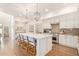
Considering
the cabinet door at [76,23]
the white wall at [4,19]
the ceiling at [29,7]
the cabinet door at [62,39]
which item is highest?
the ceiling at [29,7]

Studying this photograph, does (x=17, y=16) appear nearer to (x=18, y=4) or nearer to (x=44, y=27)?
(x=18, y=4)

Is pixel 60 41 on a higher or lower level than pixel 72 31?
lower

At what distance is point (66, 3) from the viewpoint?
8.04 feet

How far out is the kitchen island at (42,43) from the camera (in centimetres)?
244

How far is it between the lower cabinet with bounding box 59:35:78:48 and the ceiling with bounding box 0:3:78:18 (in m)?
0.58

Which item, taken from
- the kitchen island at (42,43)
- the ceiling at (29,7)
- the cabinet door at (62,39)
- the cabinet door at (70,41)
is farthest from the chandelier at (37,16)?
the cabinet door at (70,41)

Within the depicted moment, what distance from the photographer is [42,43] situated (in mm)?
2467

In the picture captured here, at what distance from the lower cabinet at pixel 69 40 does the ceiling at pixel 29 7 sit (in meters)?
0.58

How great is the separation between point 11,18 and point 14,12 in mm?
138

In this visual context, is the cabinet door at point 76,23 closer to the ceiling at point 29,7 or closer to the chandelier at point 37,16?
the ceiling at point 29,7

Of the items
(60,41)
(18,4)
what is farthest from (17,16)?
(60,41)

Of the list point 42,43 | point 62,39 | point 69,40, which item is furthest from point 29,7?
point 69,40

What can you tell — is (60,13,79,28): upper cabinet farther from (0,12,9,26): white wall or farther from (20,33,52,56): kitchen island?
(0,12,9,26): white wall

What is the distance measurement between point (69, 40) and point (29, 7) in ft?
3.50
